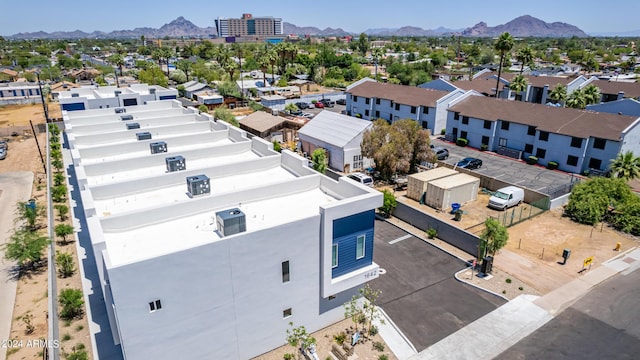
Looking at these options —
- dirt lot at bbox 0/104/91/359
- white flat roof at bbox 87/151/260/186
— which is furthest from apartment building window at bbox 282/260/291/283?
white flat roof at bbox 87/151/260/186

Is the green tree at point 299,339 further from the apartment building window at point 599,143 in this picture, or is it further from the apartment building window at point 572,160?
the apartment building window at point 599,143

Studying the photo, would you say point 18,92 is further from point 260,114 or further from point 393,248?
point 393,248

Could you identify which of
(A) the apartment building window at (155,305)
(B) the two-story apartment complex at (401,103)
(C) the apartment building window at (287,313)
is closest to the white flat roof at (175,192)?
(C) the apartment building window at (287,313)

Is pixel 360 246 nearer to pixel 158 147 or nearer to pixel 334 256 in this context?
pixel 334 256

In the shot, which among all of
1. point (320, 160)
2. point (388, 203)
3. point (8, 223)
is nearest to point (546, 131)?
point (388, 203)

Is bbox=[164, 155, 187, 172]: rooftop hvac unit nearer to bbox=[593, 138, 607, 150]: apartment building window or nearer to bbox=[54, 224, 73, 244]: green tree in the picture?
bbox=[54, 224, 73, 244]: green tree

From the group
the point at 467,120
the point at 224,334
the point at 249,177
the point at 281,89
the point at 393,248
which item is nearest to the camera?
the point at 224,334

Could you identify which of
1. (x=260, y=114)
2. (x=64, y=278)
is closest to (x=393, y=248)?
(x=64, y=278)
